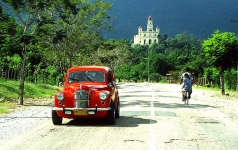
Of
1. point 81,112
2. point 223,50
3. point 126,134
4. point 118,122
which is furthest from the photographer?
point 223,50

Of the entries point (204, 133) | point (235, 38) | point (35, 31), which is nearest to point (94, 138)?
point (204, 133)

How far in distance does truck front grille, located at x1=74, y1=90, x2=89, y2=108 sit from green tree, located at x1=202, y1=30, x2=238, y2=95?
20224 millimetres

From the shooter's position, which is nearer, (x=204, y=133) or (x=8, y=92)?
(x=204, y=133)

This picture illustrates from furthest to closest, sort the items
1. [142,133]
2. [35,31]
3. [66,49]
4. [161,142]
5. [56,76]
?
[56,76]
[66,49]
[35,31]
[142,133]
[161,142]

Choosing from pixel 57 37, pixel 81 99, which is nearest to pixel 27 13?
pixel 57 37

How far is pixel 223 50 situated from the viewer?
29.1 m

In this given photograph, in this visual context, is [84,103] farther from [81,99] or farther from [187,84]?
[187,84]

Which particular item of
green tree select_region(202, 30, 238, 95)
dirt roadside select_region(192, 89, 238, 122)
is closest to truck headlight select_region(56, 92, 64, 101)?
dirt roadside select_region(192, 89, 238, 122)

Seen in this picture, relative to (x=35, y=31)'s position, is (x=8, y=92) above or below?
below

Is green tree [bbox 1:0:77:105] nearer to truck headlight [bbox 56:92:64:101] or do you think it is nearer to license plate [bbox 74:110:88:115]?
truck headlight [bbox 56:92:64:101]

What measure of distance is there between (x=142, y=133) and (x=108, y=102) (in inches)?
74.5

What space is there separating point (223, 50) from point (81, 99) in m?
20.3

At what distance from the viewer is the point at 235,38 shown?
2997 centimetres

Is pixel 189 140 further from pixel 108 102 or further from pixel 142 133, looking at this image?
pixel 108 102
